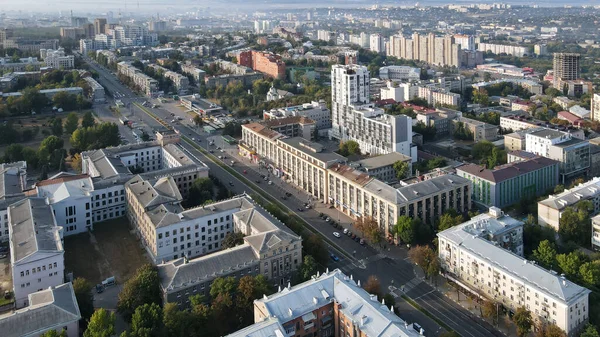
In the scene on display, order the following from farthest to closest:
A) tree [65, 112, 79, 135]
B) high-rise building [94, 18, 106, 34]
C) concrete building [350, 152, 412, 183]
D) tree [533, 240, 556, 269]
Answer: high-rise building [94, 18, 106, 34] < tree [65, 112, 79, 135] < concrete building [350, 152, 412, 183] < tree [533, 240, 556, 269]

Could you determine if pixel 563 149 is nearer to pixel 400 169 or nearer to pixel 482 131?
pixel 482 131

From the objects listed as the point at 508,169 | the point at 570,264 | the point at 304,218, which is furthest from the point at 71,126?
the point at 570,264

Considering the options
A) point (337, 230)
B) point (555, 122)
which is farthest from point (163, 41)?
point (337, 230)

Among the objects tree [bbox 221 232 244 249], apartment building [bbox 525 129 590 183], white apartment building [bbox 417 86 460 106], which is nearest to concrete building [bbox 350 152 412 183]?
apartment building [bbox 525 129 590 183]

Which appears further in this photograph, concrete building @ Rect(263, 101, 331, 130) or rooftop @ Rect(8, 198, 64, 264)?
concrete building @ Rect(263, 101, 331, 130)

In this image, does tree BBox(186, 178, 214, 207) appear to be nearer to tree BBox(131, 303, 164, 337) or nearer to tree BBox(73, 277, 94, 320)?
tree BBox(73, 277, 94, 320)

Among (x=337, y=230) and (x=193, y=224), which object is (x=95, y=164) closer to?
(x=193, y=224)
